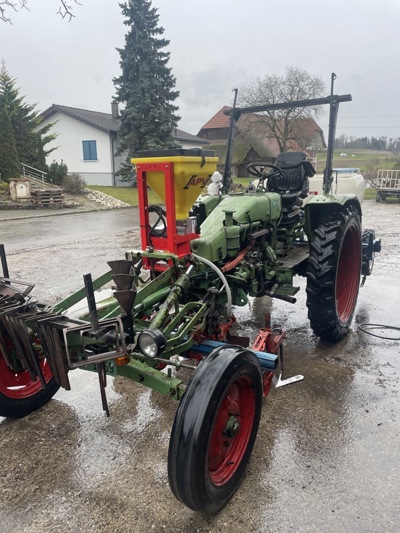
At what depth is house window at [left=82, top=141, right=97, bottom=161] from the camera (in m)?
26.5

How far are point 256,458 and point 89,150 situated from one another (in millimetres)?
26594

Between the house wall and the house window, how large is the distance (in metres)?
0.20

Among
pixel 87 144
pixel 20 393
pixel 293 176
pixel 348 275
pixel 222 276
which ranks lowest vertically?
pixel 20 393

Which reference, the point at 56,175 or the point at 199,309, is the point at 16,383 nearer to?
the point at 199,309

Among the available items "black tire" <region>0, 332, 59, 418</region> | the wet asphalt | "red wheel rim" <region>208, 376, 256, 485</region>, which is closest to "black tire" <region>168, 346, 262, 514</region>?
"red wheel rim" <region>208, 376, 256, 485</region>

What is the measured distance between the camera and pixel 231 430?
229cm

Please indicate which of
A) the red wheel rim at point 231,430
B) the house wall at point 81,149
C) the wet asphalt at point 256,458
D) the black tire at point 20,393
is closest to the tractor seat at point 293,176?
the wet asphalt at point 256,458

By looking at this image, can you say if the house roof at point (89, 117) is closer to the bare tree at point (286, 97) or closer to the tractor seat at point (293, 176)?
the bare tree at point (286, 97)

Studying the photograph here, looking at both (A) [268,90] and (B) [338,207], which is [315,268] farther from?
(A) [268,90]

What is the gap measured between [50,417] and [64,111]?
27747mm

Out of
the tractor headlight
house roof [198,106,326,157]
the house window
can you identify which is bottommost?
the tractor headlight

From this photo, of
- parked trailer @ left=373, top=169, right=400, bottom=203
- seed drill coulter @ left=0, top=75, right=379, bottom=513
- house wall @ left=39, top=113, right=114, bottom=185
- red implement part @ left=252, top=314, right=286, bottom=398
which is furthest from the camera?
house wall @ left=39, top=113, right=114, bottom=185

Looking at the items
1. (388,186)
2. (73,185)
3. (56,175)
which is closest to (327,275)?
(388,186)

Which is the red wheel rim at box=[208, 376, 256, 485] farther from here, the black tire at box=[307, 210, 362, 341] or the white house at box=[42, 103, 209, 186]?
the white house at box=[42, 103, 209, 186]
